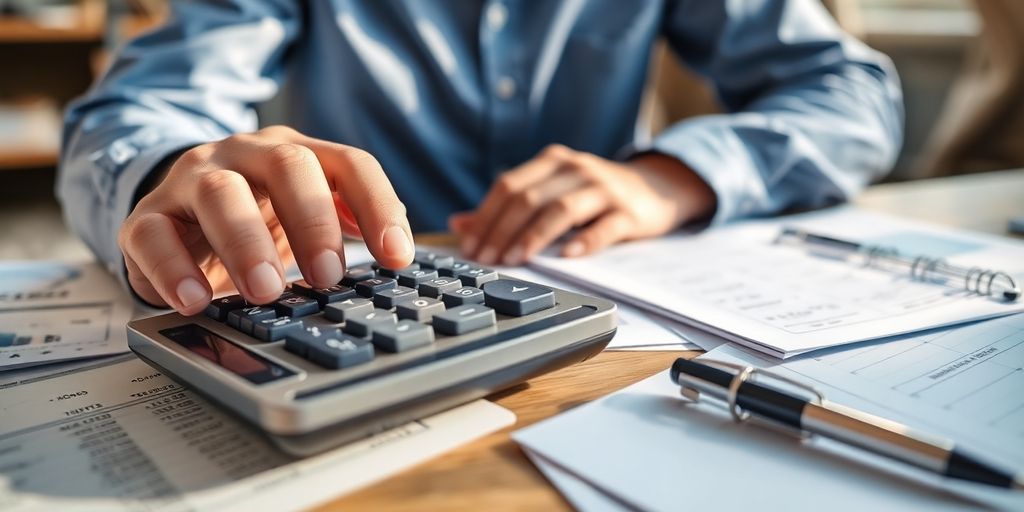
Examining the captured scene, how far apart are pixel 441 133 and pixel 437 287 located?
0.48m

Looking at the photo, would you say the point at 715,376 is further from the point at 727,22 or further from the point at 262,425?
the point at 727,22

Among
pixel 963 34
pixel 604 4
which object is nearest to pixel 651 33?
pixel 604 4

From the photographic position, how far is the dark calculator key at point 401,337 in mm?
269

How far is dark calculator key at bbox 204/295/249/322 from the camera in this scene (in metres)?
0.32

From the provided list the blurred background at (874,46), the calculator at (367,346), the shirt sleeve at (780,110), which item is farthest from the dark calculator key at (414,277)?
the blurred background at (874,46)

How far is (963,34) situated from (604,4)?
139cm

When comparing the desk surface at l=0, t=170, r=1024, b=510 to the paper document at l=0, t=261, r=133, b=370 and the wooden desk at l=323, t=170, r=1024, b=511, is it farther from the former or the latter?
the paper document at l=0, t=261, r=133, b=370

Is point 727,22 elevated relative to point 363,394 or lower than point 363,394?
elevated

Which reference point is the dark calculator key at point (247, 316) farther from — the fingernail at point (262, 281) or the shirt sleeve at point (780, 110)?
the shirt sleeve at point (780, 110)

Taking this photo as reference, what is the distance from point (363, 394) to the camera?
0.24 m

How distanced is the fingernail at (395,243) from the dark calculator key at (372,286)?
0.01 m

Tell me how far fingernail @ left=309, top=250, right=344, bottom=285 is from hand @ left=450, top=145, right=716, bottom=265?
0.18 meters

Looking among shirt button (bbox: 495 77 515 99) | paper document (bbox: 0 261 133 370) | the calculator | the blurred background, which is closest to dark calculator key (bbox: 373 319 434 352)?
the calculator

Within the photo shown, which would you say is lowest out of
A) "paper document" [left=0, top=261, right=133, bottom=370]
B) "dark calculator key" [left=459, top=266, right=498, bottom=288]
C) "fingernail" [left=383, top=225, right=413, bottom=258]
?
"paper document" [left=0, top=261, right=133, bottom=370]
